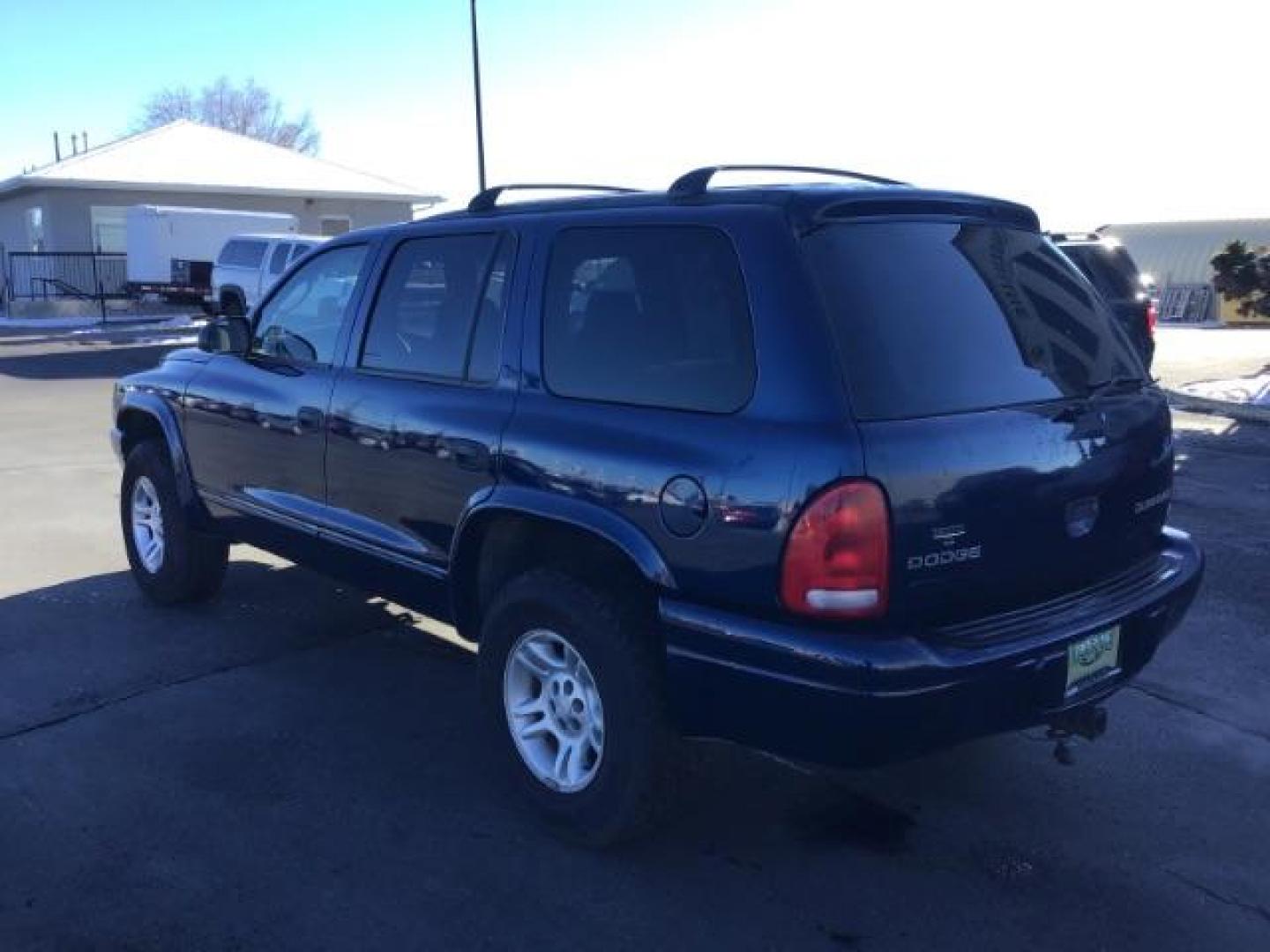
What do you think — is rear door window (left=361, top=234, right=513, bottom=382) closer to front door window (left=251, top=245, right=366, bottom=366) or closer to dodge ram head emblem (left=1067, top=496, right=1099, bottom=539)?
front door window (left=251, top=245, right=366, bottom=366)

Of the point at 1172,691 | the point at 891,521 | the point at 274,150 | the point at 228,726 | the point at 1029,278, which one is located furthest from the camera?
the point at 274,150

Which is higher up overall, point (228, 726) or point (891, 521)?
point (891, 521)

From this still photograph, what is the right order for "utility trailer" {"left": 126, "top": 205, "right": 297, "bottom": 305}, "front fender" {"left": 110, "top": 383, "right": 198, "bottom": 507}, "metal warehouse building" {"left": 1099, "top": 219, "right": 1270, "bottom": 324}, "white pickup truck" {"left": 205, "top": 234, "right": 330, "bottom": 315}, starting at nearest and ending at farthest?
"front fender" {"left": 110, "top": 383, "right": 198, "bottom": 507} → "white pickup truck" {"left": 205, "top": 234, "right": 330, "bottom": 315} → "utility trailer" {"left": 126, "top": 205, "right": 297, "bottom": 305} → "metal warehouse building" {"left": 1099, "top": 219, "right": 1270, "bottom": 324}

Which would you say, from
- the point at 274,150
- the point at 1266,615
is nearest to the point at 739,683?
the point at 1266,615

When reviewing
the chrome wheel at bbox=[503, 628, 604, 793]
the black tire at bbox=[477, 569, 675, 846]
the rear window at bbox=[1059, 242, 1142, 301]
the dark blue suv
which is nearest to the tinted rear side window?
the dark blue suv

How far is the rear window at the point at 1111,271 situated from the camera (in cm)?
1167

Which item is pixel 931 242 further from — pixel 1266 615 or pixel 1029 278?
pixel 1266 615

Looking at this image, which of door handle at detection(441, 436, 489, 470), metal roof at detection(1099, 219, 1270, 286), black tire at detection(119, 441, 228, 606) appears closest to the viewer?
door handle at detection(441, 436, 489, 470)

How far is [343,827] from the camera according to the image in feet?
12.0

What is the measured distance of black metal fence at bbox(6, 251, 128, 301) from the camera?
96.4 ft

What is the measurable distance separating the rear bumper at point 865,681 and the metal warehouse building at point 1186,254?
3594 centimetres

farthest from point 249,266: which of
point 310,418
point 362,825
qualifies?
point 362,825

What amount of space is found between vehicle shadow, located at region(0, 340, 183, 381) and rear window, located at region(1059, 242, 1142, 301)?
41.4 feet

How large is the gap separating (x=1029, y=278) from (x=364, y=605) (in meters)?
3.63
